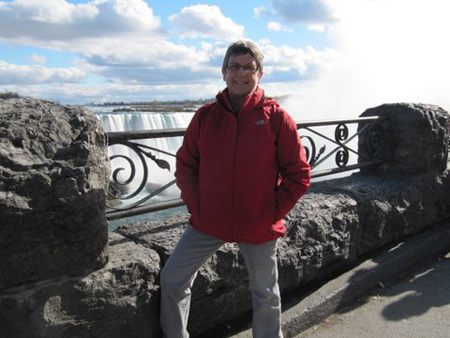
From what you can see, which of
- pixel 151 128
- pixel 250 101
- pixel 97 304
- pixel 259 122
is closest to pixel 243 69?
pixel 250 101

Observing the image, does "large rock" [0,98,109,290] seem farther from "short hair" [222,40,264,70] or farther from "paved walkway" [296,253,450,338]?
"paved walkway" [296,253,450,338]

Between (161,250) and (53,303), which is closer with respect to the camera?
(53,303)

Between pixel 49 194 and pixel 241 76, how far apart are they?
1.09 metres

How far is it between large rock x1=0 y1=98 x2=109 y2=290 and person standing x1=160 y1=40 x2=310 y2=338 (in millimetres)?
433

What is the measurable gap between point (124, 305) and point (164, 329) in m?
0.26

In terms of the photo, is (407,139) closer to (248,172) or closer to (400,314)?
(400,314)

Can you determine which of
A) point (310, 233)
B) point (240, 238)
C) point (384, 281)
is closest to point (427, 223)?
point (384, 281)

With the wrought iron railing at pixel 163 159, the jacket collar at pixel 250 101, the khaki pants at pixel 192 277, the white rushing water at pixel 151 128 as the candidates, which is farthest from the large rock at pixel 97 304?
the white rushing water at pixel 151 128

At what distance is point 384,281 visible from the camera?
392cm

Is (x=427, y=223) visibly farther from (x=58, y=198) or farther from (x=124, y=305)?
(x=58, y=198)

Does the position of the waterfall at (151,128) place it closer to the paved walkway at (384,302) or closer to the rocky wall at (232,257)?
the rocky wall at (232,257)

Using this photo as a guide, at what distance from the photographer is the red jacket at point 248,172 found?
7.53 ft

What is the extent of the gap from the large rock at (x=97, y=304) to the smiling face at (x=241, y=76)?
40.9 inches

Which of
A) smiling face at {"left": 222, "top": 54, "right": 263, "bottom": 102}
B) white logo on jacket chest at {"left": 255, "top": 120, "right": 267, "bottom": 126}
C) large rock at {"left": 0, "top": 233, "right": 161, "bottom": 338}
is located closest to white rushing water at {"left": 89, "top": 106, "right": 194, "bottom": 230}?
large rock at {"left": 0, "top": 233, "right": 161, "bottom": 338}
